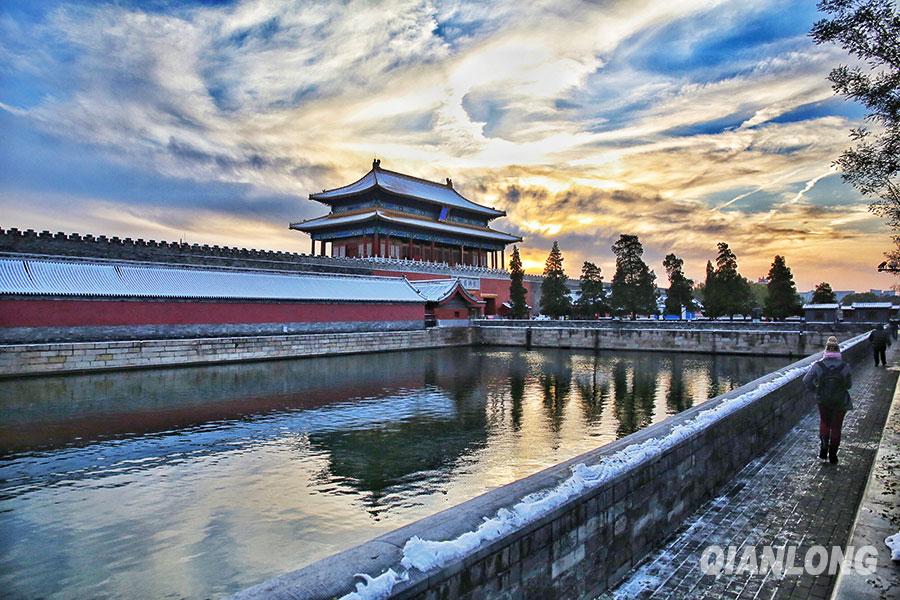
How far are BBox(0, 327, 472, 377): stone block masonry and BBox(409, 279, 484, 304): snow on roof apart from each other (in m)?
5.39

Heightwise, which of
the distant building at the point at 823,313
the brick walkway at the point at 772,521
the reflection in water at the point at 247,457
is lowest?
the reflection in water at the point at 247,457

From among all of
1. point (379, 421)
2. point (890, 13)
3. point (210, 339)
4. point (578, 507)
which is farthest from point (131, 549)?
point (210, 339)

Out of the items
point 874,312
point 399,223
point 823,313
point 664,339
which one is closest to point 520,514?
point 664,339

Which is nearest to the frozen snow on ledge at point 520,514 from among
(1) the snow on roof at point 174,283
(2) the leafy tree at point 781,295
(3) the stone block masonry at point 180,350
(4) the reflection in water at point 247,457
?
(4) the reflection in water at point 247,457

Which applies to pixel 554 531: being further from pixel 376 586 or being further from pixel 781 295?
pixel 781 295

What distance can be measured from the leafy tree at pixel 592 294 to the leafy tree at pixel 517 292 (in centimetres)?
558

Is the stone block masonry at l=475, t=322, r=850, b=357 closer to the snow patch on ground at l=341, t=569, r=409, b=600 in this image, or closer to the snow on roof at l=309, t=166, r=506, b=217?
the snow on roof at l=309, t=166, r=506, b=217

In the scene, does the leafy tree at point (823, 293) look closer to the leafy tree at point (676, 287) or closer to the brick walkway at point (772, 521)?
the leafy tree at point (676, 287)

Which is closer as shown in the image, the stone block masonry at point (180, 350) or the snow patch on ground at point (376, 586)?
the snow patch on ground at point (376, 586)

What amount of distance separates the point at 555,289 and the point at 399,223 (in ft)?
54.0

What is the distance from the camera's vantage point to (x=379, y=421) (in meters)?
14.1

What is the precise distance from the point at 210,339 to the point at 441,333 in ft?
55.5

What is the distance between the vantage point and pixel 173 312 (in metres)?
25.7

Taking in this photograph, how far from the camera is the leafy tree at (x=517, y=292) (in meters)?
52.3
